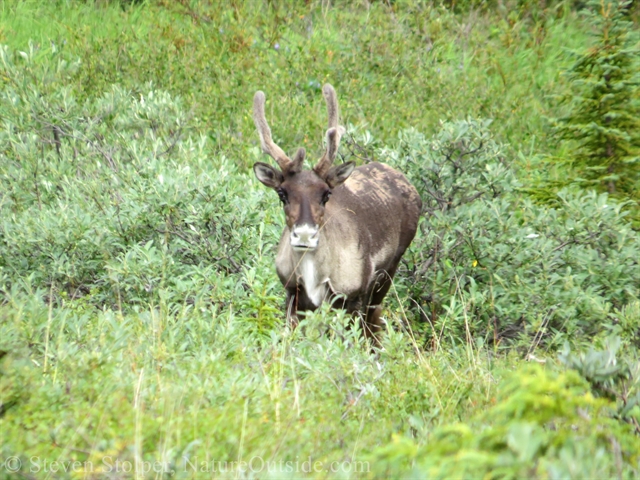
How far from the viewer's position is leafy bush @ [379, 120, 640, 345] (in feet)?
24.2

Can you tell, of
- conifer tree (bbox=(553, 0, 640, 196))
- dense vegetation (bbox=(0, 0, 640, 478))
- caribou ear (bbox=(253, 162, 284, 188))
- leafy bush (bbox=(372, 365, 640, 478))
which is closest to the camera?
leafy bush (bbox=(372, 365, 640, 478))

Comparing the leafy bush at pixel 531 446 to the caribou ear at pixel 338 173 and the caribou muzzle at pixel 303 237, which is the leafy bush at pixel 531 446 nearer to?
the caribou muzzle at pixel 303 237

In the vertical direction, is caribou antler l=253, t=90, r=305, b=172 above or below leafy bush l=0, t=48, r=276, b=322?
above

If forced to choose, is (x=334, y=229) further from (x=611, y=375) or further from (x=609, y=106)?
(x=609, y=106)

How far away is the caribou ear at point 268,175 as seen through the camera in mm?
6652

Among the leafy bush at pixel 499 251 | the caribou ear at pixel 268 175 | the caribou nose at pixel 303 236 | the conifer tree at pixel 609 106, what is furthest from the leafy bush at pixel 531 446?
the conifer tree at pixel 609 106

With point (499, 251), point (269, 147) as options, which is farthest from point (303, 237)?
point (499, 251)

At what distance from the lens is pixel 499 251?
8.00m

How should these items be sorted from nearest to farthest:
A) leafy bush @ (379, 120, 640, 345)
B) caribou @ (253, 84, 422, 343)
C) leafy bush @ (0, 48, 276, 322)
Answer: caribou @ (253, 84, 422, 343) < leafy bush @ (0, 48, 276, 322) < leafy bush @ (379, 120, 640, 345)

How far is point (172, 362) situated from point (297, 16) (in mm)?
10717

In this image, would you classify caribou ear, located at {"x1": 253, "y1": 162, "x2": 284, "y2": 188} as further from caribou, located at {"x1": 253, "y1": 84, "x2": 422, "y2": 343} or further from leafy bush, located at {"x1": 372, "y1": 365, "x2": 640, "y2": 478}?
leafy bush, located at {"x1": 372, "y1": 365, "x2": 640, "y2": 478}

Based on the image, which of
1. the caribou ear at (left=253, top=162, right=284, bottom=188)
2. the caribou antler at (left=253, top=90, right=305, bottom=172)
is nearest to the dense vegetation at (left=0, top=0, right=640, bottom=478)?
the caribou ear at (left=253, top=162, right=284, bottom=188)

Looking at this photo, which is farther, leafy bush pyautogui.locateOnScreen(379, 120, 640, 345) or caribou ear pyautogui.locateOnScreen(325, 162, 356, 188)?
leafy bush pyautogui.locateOnScreen(379, 120, 640, 345)

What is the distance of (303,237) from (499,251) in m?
2.57
